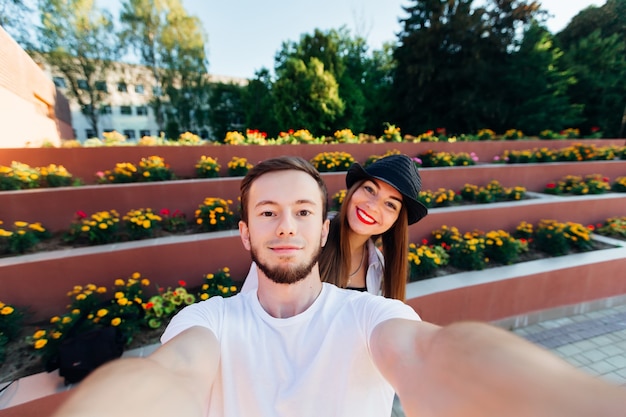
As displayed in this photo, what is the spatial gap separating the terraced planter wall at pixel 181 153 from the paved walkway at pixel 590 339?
4166 millimetres

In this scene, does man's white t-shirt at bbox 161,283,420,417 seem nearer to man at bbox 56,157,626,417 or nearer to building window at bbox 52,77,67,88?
man at bbox 56,157,626,417

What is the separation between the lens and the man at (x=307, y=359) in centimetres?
58

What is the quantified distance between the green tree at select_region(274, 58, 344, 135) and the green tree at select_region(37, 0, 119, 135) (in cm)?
1315

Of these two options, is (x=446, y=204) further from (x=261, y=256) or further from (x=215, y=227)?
(x=261, y=256)

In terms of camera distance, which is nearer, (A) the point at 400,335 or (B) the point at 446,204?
(A) the point at 400,335

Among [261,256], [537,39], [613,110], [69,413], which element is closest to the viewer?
[69,413]

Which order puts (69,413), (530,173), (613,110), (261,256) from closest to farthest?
(69,413) → (261,256) → (530,173) → (613,110)

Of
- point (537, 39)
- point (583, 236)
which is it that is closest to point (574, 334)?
point (583, 236)

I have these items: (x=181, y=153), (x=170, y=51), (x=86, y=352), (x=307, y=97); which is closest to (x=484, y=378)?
(x=86, y=352)

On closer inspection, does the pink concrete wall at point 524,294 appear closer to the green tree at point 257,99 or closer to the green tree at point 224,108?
the green tree at point 257,99

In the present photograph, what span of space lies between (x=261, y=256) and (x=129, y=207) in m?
3.54

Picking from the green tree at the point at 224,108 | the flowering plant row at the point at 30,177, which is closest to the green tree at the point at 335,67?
the green tree at the point at 224,108

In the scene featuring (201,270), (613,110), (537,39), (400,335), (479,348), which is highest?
(537,39)

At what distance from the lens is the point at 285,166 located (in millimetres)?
1214
